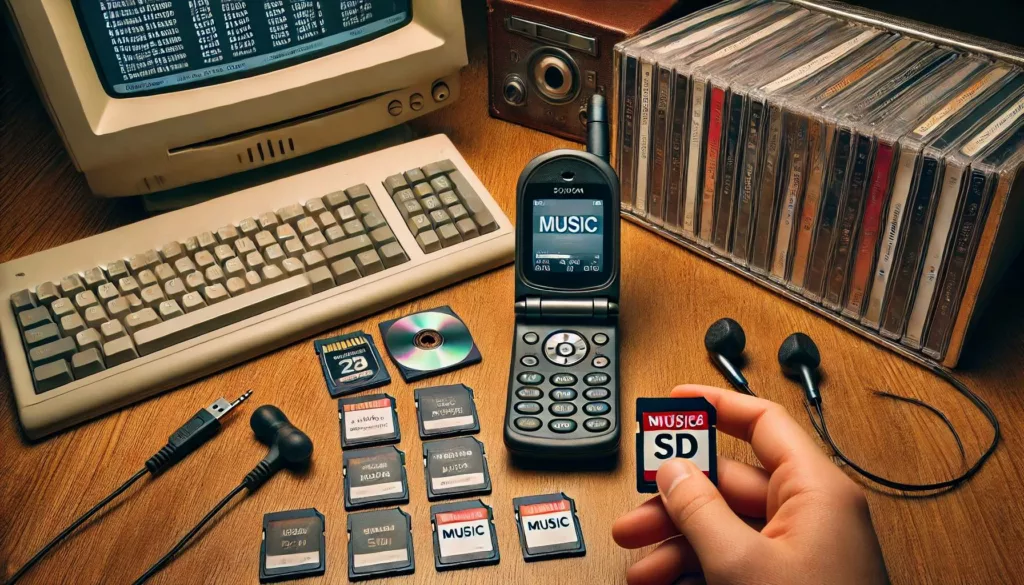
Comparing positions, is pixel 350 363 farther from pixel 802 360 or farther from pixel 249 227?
pixel 802 360

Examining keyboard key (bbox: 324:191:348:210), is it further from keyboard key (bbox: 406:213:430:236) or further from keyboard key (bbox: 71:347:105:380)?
keyboard key (bbox: 71:347:105:380)

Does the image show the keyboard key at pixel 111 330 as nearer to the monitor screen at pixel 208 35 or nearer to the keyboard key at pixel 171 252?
the keyboard key at pixel 171 252

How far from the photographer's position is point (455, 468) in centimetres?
70

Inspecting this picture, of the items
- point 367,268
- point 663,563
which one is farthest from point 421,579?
point 367,268

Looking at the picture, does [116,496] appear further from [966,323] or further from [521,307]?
[966,323]

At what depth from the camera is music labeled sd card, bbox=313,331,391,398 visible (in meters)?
0.78

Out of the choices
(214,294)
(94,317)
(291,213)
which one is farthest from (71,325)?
(291,213)

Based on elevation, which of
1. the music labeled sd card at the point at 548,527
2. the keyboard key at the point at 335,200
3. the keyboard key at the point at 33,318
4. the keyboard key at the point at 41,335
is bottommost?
the music labeled sd card at the point at 548,527

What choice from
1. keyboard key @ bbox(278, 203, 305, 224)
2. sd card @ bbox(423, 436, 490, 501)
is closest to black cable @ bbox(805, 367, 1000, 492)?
sd card @ bbox(423, 436, 490, 501)

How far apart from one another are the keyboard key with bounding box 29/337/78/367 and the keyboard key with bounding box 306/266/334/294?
211mm

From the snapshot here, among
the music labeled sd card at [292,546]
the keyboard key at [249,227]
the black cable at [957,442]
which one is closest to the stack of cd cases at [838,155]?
the black cable at [957,442]

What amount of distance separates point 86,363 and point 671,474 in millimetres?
503

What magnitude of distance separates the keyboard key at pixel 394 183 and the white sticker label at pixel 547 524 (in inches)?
15.3

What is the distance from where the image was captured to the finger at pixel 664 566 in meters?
0.62
